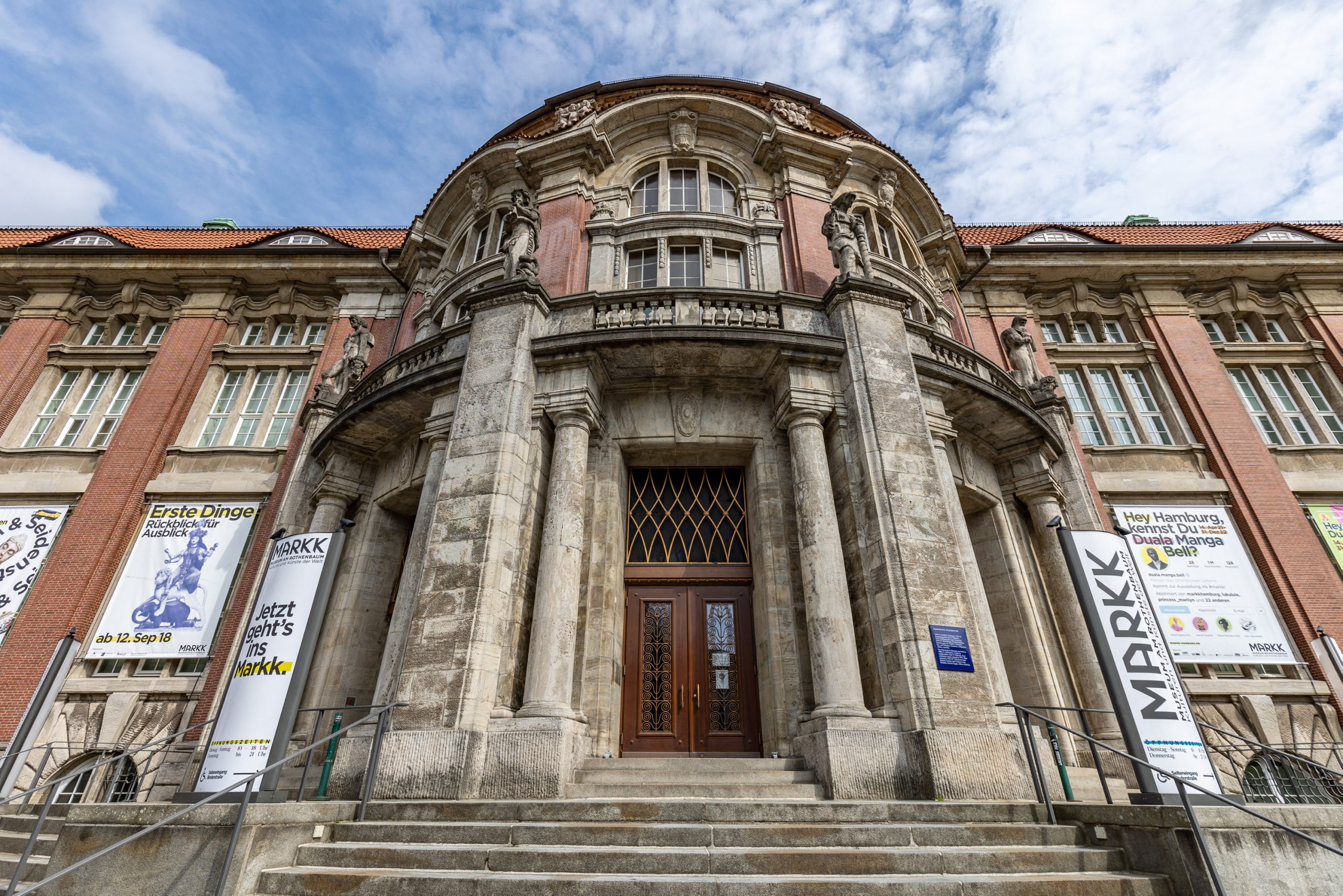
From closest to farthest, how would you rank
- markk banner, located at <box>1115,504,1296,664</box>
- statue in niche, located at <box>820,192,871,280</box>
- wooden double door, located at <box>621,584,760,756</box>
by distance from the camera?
wooden double door, located at <box>621,584,760,756</box> → statue in niche, located at <box>820,192,871,280</box> → markk banner, located at <box>1115,504,1296,664</box>

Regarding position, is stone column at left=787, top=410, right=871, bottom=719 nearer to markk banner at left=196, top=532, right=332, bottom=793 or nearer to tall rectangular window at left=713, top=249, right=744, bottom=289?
tall rectangular window at left=713, top=249, right=744, bottom=289

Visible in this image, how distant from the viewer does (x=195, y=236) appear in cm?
2025

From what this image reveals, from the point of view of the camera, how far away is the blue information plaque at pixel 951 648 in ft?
24.9

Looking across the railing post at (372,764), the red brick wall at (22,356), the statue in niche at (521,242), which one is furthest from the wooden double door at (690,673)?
the red brick wall at (22,356)

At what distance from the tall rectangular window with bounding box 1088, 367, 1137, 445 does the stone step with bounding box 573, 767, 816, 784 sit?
13.5 meters

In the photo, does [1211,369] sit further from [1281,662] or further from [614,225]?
[614,225]

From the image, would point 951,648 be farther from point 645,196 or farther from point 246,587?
point 246,587

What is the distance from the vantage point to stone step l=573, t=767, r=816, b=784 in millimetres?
7129

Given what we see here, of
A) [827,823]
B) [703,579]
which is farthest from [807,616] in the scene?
[827,823]

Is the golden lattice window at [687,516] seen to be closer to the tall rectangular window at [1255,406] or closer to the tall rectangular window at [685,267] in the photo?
the tall rectangular window at [685,267]

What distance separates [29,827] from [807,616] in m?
11.8

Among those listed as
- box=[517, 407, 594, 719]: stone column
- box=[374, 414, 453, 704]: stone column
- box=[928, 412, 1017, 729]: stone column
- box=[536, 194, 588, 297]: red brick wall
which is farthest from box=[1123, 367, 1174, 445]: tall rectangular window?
box=[374, 414, 453, 704]: stone column

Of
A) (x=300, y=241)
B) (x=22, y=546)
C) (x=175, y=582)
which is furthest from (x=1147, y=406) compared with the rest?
(x=22, y=546)

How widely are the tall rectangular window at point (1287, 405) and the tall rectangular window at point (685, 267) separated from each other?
15820 mm
